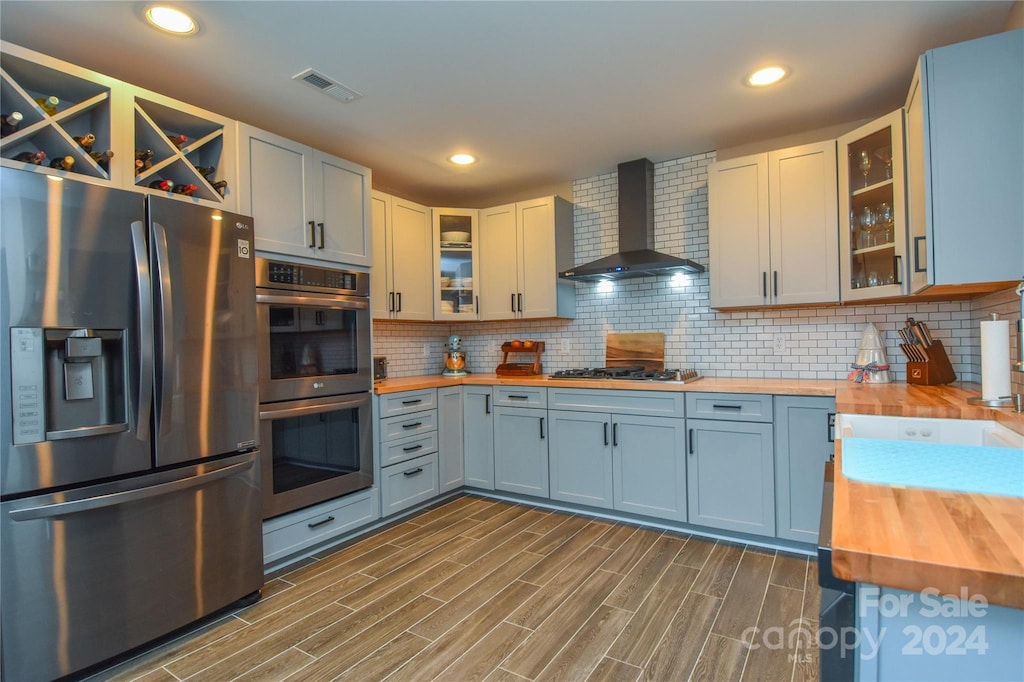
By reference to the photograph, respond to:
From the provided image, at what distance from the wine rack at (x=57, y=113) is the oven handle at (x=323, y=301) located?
81 cm

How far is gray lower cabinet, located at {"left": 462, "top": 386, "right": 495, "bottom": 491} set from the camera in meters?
3.88

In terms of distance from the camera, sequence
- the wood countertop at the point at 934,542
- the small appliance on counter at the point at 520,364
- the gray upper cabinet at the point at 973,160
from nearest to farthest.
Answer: the wood countertop at the point at 934,542 → the gray upper cabinet at the point at 973,160 → the small appliance on counter at the point at 520,364

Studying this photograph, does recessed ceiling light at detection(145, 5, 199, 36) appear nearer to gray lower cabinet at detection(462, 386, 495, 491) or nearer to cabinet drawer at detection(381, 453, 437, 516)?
cabinet drawer at detection(381, 453, 437, 516)

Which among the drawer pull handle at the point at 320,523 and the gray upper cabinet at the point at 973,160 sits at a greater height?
the gray upper cabinet at the point at 973,160

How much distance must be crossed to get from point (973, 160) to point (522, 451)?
9.43 ft

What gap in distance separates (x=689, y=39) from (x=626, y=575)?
2.55 metres

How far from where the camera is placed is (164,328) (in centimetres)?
204

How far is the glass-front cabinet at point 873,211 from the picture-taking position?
2.57 m

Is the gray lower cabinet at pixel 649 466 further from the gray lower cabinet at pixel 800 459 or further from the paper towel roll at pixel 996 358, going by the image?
the paper towel roll at pixel 996 358

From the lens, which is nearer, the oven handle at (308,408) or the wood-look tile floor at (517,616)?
the wood-look tile floor at (517,616)

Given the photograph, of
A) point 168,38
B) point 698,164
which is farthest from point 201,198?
point 698,164

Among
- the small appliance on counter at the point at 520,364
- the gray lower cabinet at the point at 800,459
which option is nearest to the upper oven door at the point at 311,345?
the small appliance on counter at the point at 520,364

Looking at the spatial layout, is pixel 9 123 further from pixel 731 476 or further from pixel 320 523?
pixel 731 476

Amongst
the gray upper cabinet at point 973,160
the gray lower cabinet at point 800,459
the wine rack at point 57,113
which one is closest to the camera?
the gray upper cabinet at point 973,160
